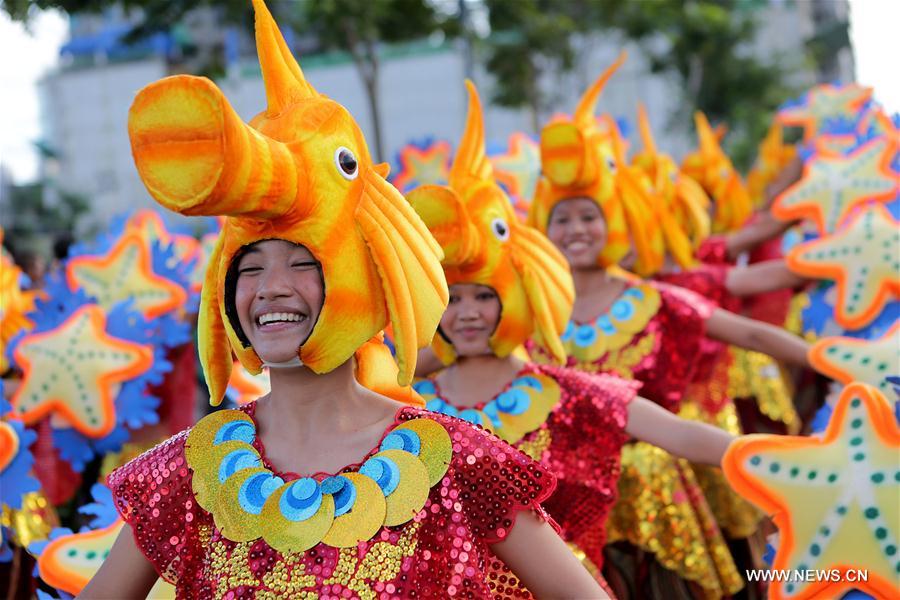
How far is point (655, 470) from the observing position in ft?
13.0

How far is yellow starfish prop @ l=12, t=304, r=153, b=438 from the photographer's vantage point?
4410 mm

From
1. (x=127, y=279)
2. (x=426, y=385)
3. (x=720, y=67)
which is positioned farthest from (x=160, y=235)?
(x=720, y=67)

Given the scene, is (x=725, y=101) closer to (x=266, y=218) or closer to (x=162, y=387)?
(x=162, y=387)

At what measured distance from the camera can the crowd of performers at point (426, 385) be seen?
80.6 inches

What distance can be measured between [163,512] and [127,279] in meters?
3.75

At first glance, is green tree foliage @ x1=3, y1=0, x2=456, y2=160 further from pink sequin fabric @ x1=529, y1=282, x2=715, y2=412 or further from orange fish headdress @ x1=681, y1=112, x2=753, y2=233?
pink sequin fabric @ x1=529, y1=282, x2=715, y2=412

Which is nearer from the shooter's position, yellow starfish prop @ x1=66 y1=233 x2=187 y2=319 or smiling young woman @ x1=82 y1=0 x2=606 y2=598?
smiling young woman @ x1=82 y1=0 x2=606 y2=598

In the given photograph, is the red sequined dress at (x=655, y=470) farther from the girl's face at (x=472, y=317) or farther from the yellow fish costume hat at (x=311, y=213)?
the yellow fish costume hat at (x=311, y=213)

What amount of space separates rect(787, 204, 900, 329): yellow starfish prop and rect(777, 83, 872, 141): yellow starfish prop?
165 inches

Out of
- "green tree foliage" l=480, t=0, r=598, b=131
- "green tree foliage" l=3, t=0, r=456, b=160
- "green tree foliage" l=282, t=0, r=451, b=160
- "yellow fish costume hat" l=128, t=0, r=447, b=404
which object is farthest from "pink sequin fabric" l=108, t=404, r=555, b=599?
"green tree foliage" l=480, t=0, r=598, b=131

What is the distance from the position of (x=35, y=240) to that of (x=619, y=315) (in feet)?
69.7

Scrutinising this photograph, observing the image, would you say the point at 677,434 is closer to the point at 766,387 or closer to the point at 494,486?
the point at 494,486

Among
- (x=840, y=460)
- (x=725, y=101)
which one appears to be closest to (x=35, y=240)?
(x=725, y=101)

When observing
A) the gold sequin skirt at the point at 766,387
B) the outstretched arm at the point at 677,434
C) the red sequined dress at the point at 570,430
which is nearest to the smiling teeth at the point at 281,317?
the red sequined dress at the point at 570,430
